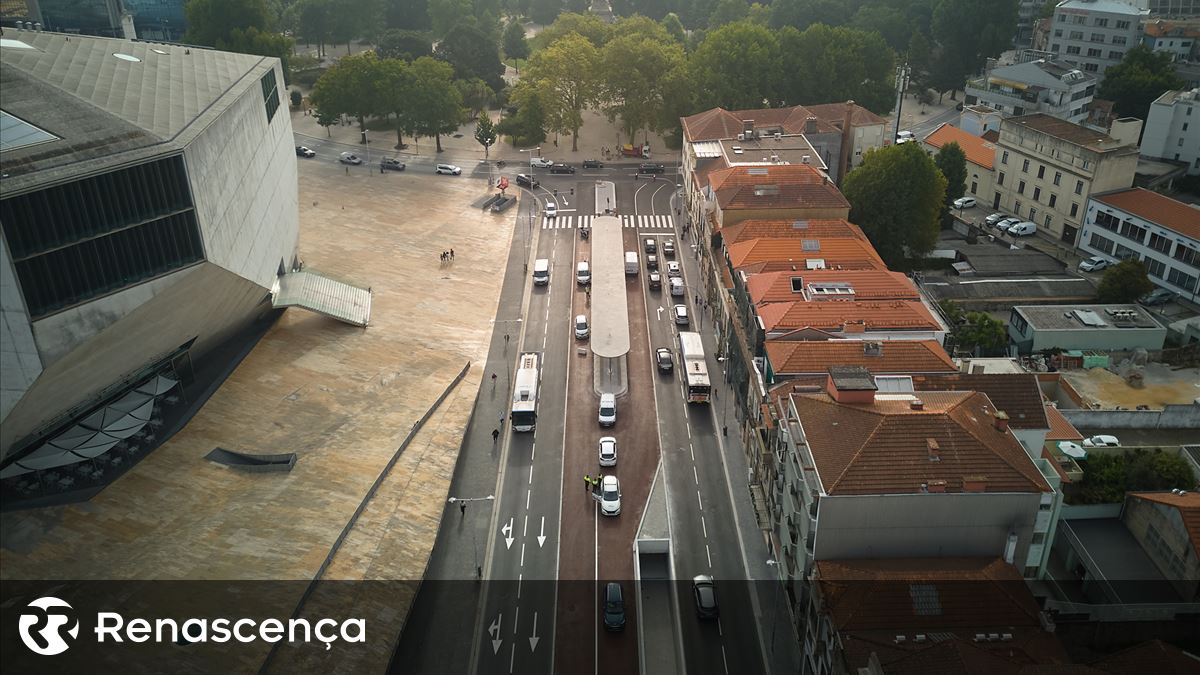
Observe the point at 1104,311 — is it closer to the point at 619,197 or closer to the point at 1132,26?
the point at 619,197

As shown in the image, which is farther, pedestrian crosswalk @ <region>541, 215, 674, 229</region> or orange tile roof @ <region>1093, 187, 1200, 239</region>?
pedestrian crosswalk @ <region>541, 215, 674, 229</region>

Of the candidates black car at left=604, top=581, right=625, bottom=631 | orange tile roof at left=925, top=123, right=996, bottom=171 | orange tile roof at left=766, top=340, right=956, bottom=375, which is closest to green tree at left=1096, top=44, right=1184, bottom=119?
orange tile roof at left=925, top=123, right=996, bottom=171

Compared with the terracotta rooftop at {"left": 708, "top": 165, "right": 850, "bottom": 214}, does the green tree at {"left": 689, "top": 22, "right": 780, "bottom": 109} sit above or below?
above

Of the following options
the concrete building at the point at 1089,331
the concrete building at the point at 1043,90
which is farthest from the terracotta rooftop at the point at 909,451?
the concrete building at the point at 1043,90

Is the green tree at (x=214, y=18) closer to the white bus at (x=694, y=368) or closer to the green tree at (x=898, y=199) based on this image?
the green tree at (x=898, y=199)

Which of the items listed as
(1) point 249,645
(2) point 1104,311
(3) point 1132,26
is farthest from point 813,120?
(1) point 249,645

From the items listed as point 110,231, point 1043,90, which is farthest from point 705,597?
point 1043,90

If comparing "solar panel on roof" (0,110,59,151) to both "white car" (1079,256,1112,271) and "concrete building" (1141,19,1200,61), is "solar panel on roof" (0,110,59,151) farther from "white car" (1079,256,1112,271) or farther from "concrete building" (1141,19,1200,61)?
"concrete building" (1141,19,1200,61)

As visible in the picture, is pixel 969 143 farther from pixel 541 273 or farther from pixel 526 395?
pixel 526 395
